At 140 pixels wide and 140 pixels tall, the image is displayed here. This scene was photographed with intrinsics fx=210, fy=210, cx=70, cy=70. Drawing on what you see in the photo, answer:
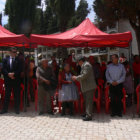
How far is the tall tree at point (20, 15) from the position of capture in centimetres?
2678

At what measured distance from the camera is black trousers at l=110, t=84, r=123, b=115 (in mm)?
5777

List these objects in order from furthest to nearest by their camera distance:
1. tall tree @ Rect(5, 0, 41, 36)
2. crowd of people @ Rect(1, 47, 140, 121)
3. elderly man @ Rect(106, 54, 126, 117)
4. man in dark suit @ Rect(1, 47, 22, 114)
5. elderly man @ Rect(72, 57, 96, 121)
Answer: tall tree @ Rect(5, 0, 41, 36), man in dark suit @ Rect(1, 47, 22, 114), elderly man @ Rect(106, 54, 126, 117), crowd of people @ Rect(1, 47, 140, 121), elderly man @ Rect(72, 57, 96, 121)

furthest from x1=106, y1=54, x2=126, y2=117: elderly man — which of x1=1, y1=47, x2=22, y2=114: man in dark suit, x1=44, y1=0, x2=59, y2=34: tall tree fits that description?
x1=44, y1=0, x2=59, y2=34: tall tree

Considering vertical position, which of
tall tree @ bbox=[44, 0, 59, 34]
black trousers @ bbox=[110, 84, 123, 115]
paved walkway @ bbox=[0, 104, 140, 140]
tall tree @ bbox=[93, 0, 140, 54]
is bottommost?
paved walkway @ bbox=[0, 104, 140, 140]

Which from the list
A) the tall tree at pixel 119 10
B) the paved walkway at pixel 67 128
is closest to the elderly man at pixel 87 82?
the paved walkway at pixel 67 128

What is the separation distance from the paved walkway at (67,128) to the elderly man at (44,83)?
1.09 feet

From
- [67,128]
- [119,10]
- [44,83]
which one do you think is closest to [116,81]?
[67,128]

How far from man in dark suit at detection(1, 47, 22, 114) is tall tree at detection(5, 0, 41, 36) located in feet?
69.2

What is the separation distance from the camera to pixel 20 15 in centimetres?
2716

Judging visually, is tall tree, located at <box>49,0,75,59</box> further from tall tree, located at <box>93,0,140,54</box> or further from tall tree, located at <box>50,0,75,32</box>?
tall tree, located at <box>93,0,140,54</box>

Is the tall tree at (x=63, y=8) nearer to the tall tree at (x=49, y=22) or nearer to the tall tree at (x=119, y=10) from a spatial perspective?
the tall tree at (x=119, y=10)

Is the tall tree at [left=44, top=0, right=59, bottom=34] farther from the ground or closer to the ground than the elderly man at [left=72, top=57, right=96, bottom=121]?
farther from the ground

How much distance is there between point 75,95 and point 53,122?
991mm

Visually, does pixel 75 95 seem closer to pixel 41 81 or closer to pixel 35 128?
pixel 41 81
